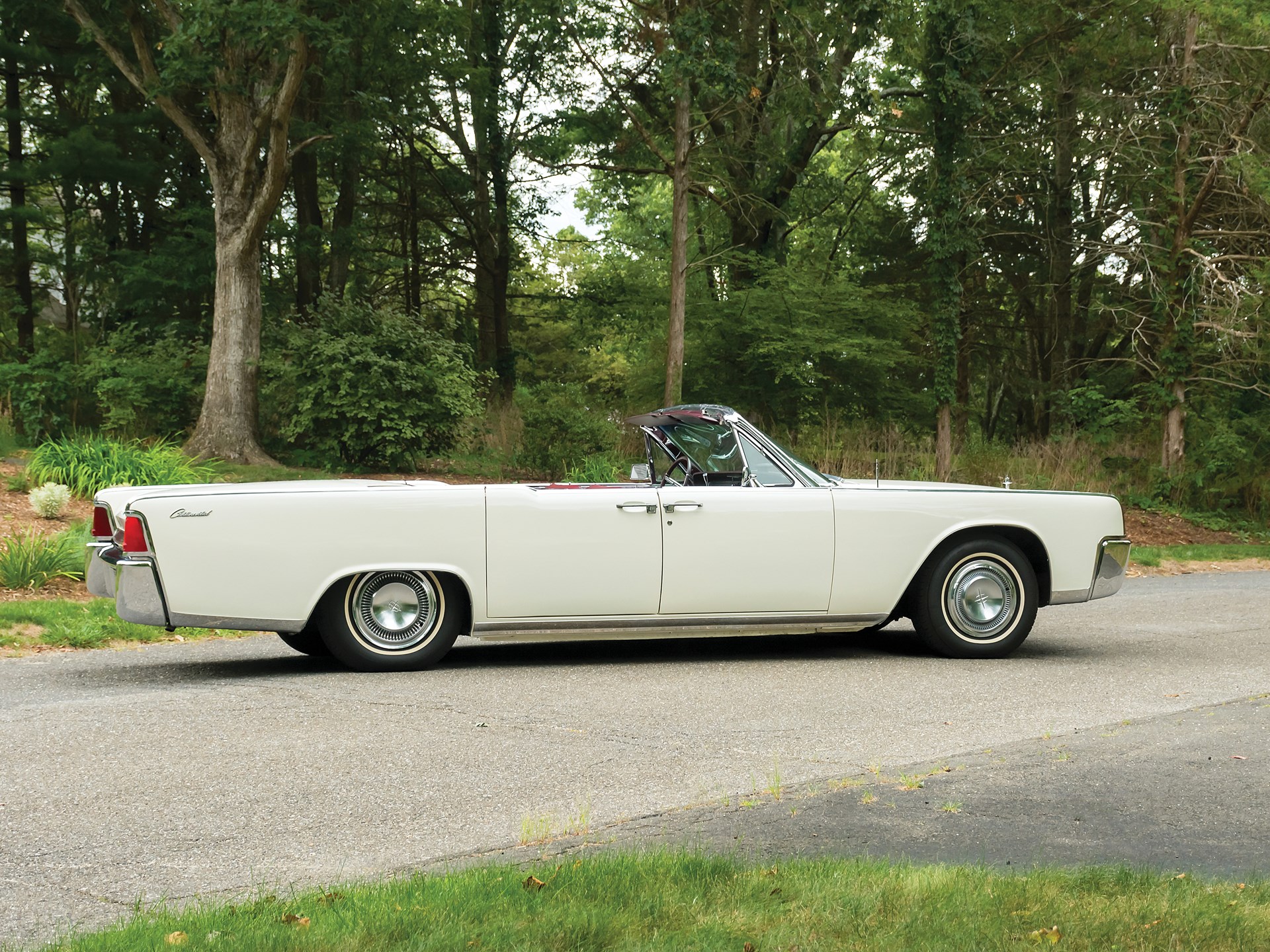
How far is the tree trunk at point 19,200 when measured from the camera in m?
29.9

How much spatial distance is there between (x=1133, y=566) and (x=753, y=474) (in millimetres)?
9240

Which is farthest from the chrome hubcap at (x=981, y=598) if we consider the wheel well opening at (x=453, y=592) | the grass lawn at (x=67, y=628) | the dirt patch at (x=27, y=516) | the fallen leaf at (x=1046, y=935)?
the dirt patch at (x=27, y=516)

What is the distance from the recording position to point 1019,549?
8555mm

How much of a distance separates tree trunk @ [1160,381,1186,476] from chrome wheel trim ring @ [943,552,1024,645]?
15.2 metres

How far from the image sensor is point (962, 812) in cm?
471

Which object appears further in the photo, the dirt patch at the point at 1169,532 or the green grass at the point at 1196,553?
the dirt patch at the point at 1169,532

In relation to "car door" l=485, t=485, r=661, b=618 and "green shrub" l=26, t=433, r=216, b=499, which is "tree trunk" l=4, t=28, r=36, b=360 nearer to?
"green shrub" l=26, t=433, r=216, b=499

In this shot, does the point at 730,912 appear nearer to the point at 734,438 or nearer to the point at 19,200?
the point at 734,438

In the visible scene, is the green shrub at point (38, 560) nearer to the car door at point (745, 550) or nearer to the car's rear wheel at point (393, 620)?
the car's rear wheel at point (393, 620)

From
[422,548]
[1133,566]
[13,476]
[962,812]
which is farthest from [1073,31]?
[962,812]

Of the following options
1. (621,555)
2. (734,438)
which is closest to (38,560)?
(621,555)

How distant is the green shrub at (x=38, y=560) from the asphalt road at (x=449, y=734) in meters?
2.45

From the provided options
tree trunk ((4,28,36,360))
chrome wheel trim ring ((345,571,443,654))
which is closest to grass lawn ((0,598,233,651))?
chrome wheel trim ring ((345,571,443,654))

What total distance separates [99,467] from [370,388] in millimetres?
5798
